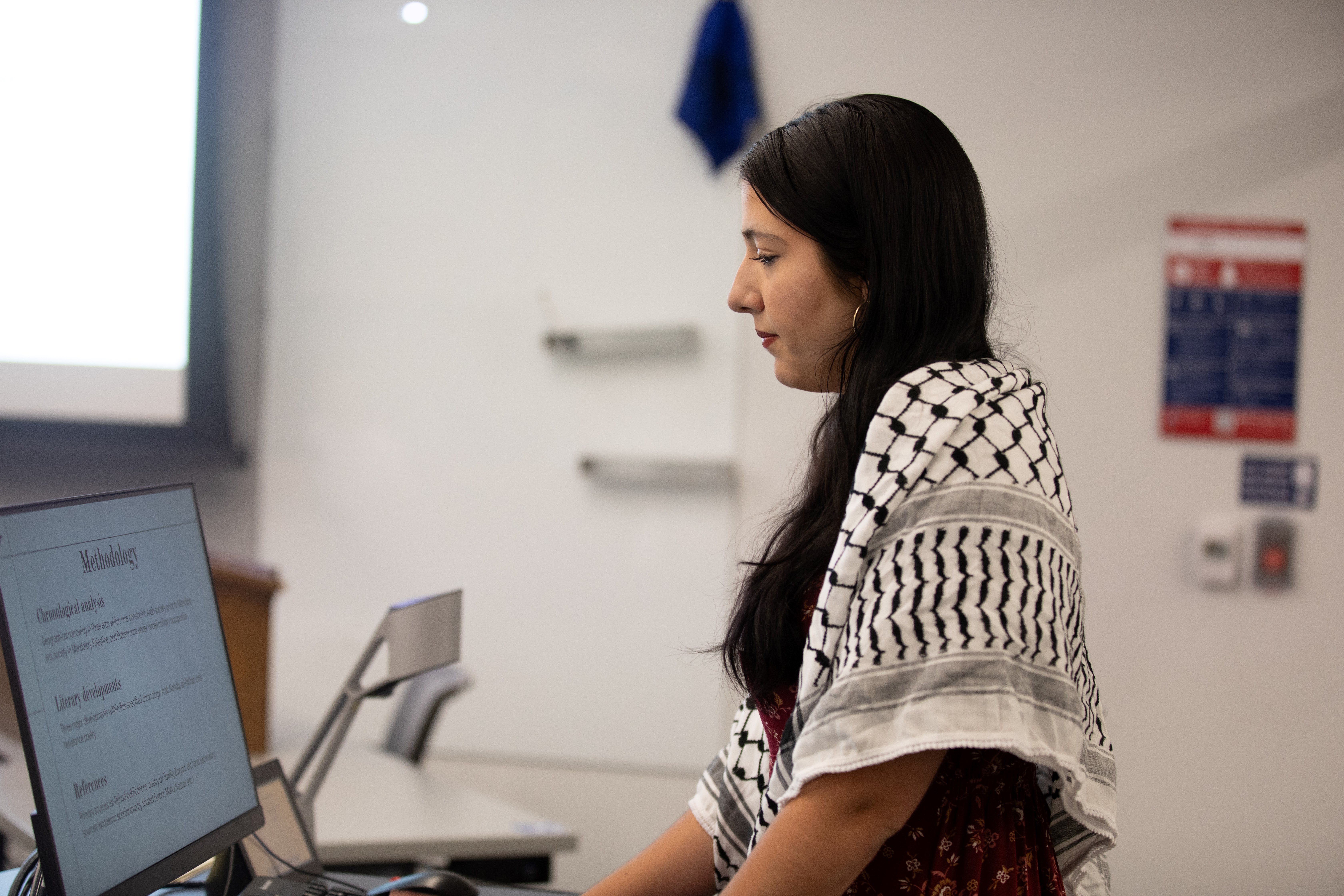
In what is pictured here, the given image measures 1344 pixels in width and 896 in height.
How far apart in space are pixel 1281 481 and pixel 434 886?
2.39m

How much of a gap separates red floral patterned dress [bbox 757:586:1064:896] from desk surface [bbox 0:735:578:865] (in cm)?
106

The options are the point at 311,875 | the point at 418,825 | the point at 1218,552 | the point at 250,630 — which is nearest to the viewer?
the point at 311,875

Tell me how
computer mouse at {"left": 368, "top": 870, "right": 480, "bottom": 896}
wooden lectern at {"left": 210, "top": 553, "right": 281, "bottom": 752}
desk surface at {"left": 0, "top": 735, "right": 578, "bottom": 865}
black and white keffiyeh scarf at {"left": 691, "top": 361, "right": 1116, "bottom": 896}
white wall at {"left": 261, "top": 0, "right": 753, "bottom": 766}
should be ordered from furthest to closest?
white wall at {"left": 261, "top": 0, "right": 753, "bottom": 766}, wooden lectern at {"left": 210, "top": 553, "right": 281, "bottom": 752}, desk surface at {"left": 0, "top": 735, "right": 578, "bottom": 865}, computer mouse at {"left": 368, "top": 870, "right": 480, "bottom": 896}, black and white keffiyeh scarf at {"left": 691, "top": 361, "right": 1116, "bottom": 896}

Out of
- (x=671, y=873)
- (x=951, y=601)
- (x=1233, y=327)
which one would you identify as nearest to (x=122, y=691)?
(x=671, y=873)

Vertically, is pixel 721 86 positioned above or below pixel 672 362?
above

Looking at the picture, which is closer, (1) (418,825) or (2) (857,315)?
(2) (857,315)

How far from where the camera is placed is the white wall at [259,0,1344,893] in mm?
2578

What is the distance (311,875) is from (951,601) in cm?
86

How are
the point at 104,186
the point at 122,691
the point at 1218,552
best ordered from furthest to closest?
the point at 104,186 → the point at 1218,552 → the point at 122,691

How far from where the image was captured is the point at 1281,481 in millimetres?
2596

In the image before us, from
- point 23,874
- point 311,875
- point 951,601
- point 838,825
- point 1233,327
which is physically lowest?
point 311,875

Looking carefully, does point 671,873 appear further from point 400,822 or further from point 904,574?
point 400,822

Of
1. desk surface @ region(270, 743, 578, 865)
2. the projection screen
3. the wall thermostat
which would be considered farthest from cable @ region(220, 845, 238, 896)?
the wall thermostat

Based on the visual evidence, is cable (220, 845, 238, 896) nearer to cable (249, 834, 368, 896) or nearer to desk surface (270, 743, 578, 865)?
cable (249, 834, 368, 896)
